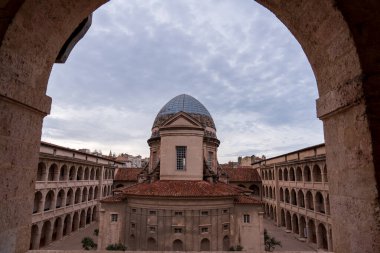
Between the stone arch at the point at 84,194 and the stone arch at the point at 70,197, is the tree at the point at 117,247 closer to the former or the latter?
the stone arch at the point at 70,197

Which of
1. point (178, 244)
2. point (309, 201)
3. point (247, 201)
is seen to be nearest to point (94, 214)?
point (178, 244)

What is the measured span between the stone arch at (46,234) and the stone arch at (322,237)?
32.6 meters

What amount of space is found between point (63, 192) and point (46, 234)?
219 inches

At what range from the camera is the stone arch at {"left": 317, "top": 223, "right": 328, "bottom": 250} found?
29859 millimetres

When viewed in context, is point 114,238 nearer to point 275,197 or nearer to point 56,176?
point 56,176

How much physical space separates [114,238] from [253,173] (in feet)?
126

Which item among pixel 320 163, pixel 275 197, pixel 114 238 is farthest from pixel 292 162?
pixel 114 238

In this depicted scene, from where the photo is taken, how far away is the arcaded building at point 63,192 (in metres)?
28.8

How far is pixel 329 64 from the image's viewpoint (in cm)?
386

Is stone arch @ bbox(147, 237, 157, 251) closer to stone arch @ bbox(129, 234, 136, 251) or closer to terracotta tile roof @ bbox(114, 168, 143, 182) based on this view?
stone arch @ bbox(129, 234, 136, 251)

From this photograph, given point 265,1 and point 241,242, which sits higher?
point 265,1

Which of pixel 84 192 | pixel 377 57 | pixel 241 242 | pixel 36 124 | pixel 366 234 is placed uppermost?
pixel 377 57

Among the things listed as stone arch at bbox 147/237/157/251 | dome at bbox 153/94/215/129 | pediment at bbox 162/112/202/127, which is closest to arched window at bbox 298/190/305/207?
dome at bbox 153/94/215/129

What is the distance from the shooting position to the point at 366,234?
3.11 m
